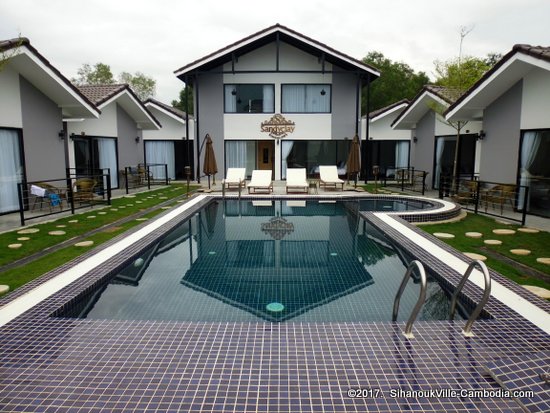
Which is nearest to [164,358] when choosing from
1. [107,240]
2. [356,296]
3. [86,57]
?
[356,296]

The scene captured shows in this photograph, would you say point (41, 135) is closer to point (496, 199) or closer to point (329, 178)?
point (329, 178)

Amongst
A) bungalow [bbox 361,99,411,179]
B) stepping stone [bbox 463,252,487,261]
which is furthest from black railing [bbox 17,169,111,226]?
bungalow [bbox 361,99,411,179]

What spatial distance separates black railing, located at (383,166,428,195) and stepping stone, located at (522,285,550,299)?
1205 cm

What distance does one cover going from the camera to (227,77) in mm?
20812

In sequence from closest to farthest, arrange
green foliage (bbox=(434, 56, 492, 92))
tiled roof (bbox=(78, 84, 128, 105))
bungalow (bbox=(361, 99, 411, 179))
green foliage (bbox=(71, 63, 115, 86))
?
1. tiled roof (bbox=(78, 84, 128, 105))
2. green foliage (bbox=(434, 56, 492, 92))
3. bungalow (bbox=(361, 99, 411, 179))
4. green foliage (bbox=(71, 63, 115, 86))

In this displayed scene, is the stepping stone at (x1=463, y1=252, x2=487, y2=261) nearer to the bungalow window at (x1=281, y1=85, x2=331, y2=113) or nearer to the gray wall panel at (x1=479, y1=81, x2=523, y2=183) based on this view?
the gray wall panel at (x1=479, y1=81, x2=523, y2=183)

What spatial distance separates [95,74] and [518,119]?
2029 inches

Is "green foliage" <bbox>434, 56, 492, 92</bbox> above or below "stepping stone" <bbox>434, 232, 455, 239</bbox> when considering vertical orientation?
above

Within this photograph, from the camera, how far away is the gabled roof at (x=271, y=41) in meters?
18.9

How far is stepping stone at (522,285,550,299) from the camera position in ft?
16.4

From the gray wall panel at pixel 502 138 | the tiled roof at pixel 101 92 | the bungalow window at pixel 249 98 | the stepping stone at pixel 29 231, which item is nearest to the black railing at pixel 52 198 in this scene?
the stepping stone at pixel 29 231

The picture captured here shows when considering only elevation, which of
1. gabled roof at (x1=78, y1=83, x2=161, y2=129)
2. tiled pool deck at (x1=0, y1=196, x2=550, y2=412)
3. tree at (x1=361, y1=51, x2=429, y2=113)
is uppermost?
tree at (x1=361, y1=51, x2=429, y2=113)

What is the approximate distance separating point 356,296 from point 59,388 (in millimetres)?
3750

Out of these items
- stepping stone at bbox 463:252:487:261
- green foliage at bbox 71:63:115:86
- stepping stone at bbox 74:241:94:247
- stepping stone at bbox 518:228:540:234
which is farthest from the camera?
green foliage at bbox 71:63:115:86
